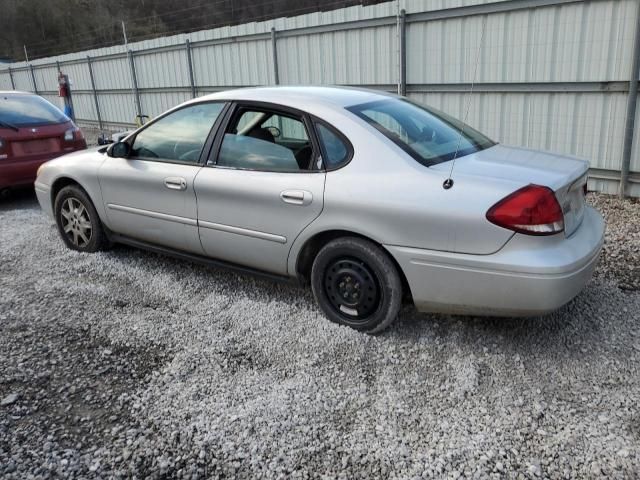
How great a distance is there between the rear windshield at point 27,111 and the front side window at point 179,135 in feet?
11.7

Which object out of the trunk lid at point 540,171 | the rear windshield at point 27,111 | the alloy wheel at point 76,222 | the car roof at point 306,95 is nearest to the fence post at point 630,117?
the trunk lid at point 540,171

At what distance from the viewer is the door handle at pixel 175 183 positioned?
4035mm

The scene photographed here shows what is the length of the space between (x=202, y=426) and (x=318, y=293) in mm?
1233

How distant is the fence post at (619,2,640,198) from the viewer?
5.99 meters

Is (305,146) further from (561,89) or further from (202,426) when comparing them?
(561,89)

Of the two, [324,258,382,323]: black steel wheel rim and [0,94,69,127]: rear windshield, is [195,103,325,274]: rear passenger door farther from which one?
[0,94,69,127]: rear windshield

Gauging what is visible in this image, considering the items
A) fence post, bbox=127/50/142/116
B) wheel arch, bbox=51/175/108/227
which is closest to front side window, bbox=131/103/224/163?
wheel arch, bbox=51/175/108/227

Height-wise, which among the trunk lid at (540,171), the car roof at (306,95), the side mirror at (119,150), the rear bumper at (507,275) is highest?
the car roof at (306,95)

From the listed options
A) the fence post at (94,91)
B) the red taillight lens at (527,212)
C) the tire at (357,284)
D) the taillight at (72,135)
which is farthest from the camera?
the fence post at (94,91)

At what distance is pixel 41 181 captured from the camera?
17.3ft

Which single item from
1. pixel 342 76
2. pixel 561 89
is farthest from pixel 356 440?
pixel 342 76

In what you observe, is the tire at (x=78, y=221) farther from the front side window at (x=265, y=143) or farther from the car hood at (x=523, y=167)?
the car hood at (x=523, y=167)

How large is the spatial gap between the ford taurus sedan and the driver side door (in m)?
0.01

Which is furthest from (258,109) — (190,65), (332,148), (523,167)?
(190,65)
